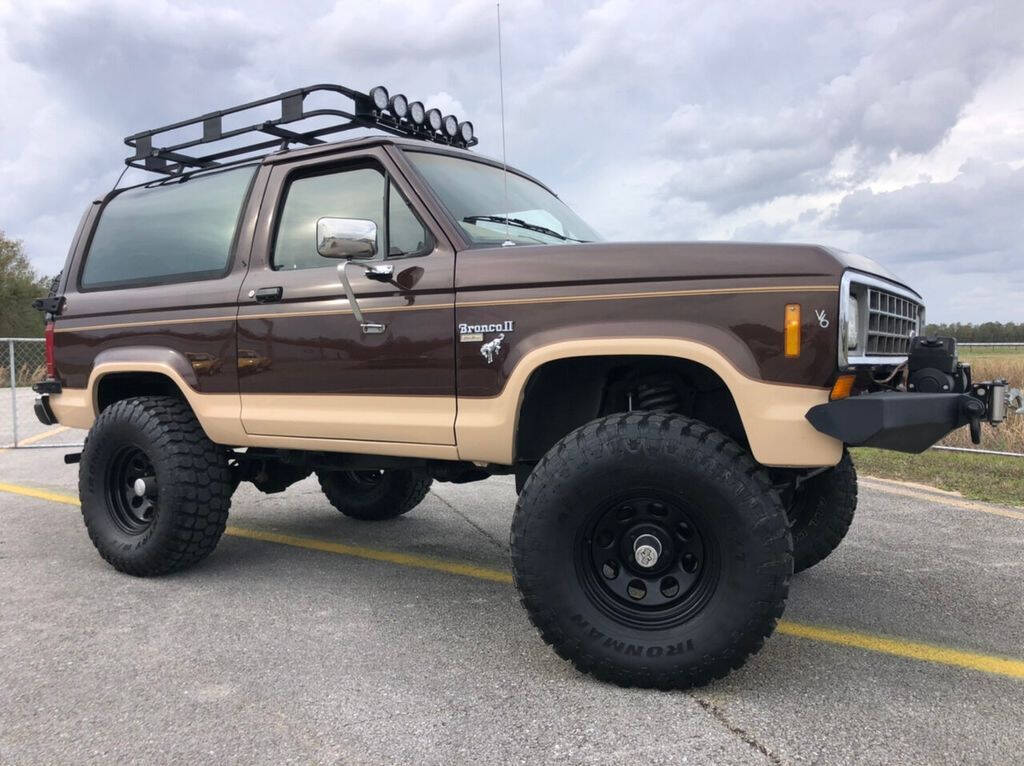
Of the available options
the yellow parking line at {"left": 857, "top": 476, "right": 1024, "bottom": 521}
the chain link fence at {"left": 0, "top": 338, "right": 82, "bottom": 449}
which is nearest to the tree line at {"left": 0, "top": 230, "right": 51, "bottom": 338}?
the chain link fence at {"left": 0, "top": 338, "right": 82, "bottom": 449}

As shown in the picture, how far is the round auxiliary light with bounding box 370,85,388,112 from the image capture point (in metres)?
4.13

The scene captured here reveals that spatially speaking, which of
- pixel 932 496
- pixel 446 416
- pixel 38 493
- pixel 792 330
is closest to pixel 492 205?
pixel 446 416

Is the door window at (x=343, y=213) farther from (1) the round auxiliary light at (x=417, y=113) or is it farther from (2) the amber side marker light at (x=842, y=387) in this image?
(2) the amber side marker light at (x=842, y=387)

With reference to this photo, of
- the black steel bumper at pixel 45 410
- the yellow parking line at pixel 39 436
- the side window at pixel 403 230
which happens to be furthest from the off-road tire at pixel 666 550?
the yellow parking line at pixel 39 436

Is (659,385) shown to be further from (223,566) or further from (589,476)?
(223,566)

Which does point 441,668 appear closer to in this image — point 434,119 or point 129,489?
point 129,489

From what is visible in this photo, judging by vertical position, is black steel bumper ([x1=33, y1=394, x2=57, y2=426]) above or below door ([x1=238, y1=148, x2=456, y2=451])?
below

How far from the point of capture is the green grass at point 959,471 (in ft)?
20.0

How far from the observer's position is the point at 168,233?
176 inches

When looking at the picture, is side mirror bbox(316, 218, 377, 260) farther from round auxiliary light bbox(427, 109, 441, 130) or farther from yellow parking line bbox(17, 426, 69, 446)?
yellow parking line bbox(17, 426, 69, 446)

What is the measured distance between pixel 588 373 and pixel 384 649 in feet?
4.58

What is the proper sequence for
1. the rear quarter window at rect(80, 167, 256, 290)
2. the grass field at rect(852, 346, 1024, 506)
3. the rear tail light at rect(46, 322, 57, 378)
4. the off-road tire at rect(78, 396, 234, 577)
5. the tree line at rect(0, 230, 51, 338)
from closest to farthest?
the off-road tire at rect(78, 396, 234, 577) < the rear quarter window at rect(80, 167, 256, 290) < the rear tail light at rect(46, 322, 57, 378) < the grass field at rect(852, 346, 1024, 506) < the tree line at rect(0, 230, 51, 338)

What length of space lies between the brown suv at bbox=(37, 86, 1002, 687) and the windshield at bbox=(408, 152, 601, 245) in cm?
2

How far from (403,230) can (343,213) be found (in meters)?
0.44
